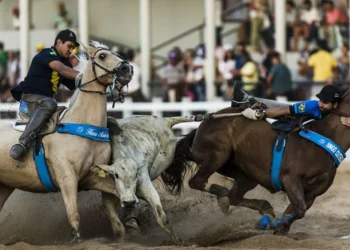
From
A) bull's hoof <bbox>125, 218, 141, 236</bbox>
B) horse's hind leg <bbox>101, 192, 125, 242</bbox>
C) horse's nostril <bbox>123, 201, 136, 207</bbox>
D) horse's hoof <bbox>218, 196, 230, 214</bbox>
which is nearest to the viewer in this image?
horse's nostril <bbox>123, 201, 136, 207</bbox>

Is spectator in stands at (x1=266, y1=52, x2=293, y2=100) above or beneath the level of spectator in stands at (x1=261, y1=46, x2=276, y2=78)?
beneath

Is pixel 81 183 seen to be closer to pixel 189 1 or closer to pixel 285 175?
pixel 285 175

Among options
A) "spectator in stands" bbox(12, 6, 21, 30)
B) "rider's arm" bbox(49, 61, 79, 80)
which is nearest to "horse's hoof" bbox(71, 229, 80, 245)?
"rider's arm" bbox(49, 61, 79, 80)

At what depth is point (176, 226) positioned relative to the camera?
11.6m

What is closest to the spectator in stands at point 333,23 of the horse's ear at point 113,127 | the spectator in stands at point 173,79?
the spectator in stands at point 173,79

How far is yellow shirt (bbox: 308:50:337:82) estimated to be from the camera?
1819 cm

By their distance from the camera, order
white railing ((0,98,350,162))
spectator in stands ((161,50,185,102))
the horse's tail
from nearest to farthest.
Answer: the horse's tail, white railing ((0,98,350,162)), spectator in stands ((161,50,185,102))

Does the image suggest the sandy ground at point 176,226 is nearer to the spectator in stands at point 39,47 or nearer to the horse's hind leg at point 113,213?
the horse's hind leg at point 113,213

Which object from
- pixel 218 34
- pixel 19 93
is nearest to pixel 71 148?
pixel 19 93

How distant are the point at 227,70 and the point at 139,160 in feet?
28.4

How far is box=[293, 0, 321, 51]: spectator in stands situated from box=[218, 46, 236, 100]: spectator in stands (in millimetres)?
1217

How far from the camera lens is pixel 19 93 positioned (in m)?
10.9

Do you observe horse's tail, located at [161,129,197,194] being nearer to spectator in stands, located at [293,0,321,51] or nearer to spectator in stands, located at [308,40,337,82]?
spectator in stands, located at [308,40,337,82]

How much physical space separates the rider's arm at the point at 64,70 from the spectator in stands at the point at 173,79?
344 inches
